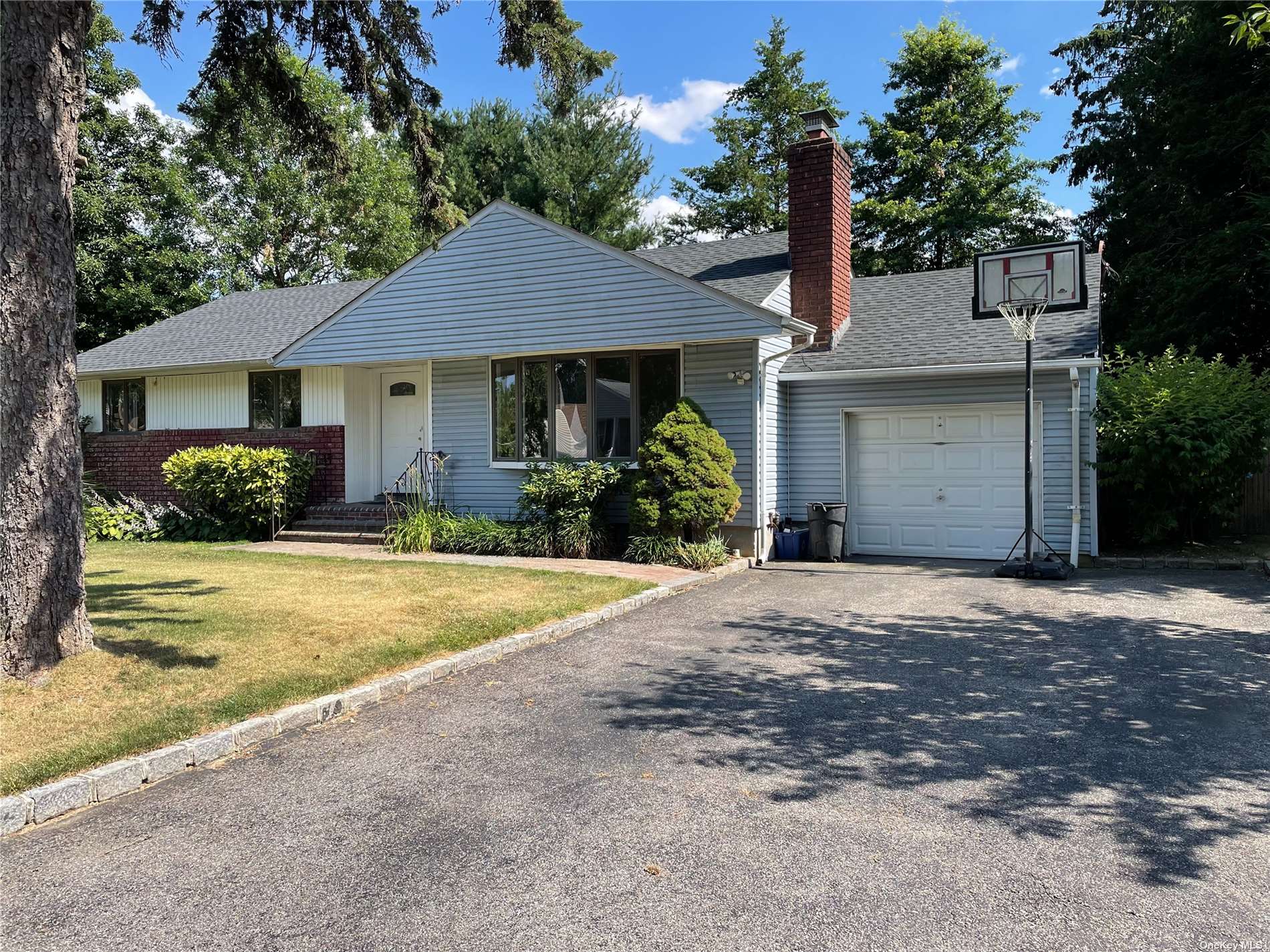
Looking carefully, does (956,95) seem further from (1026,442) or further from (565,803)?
(565,803)

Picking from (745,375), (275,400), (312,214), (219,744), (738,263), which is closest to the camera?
(219,744)

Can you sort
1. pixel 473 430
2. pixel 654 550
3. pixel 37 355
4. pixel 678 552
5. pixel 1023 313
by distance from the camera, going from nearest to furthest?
pixel 37 355, pixel 678 552, pixel 654 550, pixel 1023 313, pixel 473 430

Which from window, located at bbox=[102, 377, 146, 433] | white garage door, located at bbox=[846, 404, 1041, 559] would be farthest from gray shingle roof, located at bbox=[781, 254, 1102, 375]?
window, located at bbox=[102, 377, 146, 433]

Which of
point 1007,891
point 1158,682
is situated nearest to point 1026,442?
point 1158,682

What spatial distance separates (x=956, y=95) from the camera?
27438mm

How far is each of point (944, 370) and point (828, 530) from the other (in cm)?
283

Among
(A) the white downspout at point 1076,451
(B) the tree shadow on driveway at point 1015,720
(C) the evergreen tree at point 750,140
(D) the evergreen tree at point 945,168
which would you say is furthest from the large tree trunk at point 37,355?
(C) the evergreen tree at point 750,140

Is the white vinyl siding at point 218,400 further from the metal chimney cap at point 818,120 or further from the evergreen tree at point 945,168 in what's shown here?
the evergreen tree at point 945,168

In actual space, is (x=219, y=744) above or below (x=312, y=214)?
below

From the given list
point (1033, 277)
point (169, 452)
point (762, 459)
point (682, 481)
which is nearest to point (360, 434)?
point (169, 452)

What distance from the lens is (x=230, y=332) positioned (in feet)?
60.6

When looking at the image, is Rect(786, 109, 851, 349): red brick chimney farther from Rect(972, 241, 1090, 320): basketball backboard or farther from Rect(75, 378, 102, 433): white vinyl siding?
Rect(75, 378, 102, 433): white vinyl siding

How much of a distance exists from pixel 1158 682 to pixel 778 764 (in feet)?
10.3

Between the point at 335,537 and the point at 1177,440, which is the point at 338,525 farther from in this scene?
the point at 1177,440
